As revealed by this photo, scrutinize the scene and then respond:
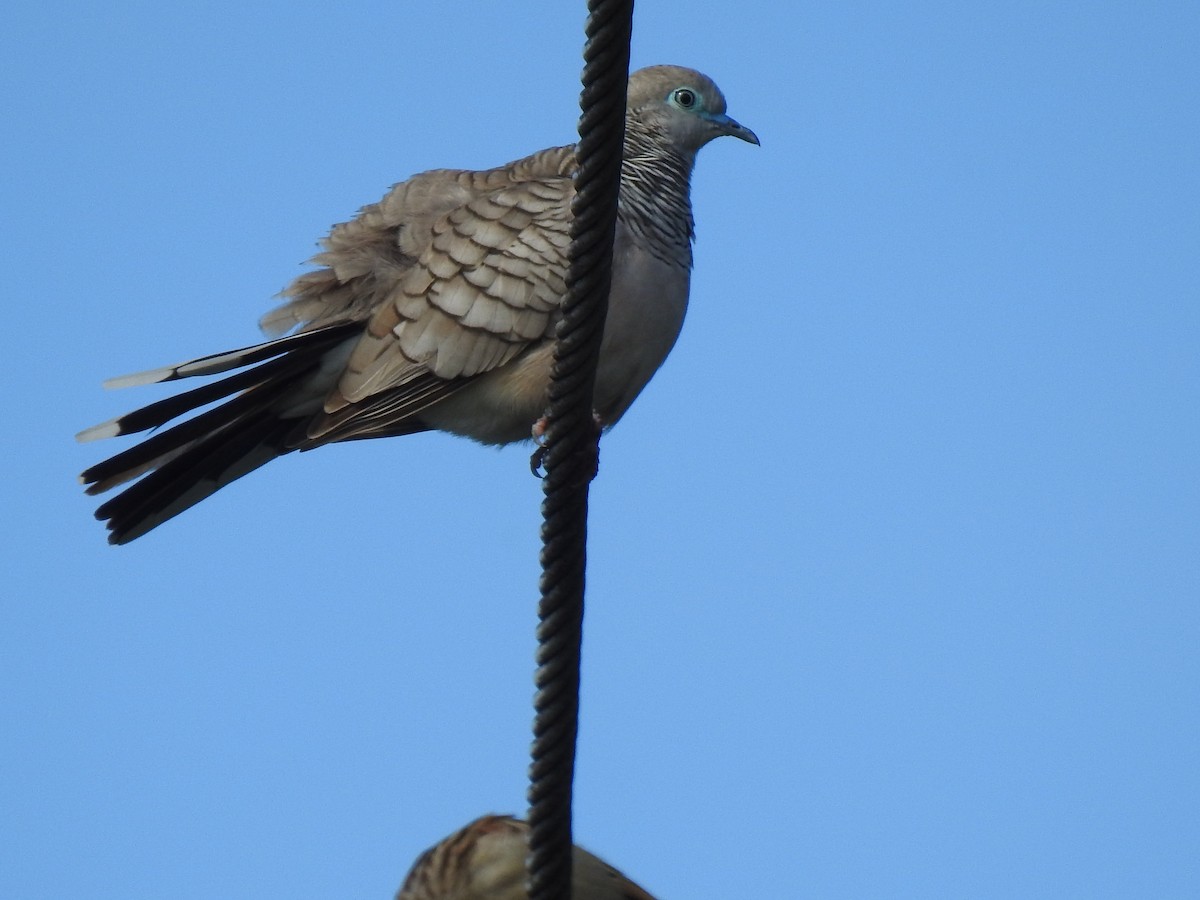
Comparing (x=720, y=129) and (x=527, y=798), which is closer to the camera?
(x=527, y=798)

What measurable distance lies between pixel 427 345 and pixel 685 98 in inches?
54.8

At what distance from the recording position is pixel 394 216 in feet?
18.1

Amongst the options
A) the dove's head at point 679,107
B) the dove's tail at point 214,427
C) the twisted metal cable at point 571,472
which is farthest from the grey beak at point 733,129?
the twisted metal cable at point 571,472

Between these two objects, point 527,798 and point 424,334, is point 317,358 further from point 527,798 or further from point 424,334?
point 527,798

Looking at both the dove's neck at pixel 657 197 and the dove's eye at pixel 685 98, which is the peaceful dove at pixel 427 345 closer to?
the dove's neck at pixel 657 197

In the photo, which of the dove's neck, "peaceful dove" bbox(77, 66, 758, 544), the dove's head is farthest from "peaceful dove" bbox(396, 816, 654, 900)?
the dove's head

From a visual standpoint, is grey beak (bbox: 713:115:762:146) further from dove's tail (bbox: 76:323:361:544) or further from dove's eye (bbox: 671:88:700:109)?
dove's tail (bbox: 76:323:361:544)

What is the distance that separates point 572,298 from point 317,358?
2.51 meters

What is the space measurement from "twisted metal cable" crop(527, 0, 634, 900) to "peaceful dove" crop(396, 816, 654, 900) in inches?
15.7

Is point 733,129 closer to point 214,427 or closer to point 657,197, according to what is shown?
point 657,197

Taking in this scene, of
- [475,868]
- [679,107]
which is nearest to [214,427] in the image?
[679,107]

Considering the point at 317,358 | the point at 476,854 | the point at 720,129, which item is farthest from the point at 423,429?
the point at 476,854

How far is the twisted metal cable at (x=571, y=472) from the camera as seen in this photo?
2697 mm

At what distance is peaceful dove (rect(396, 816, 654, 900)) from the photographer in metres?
3.16
